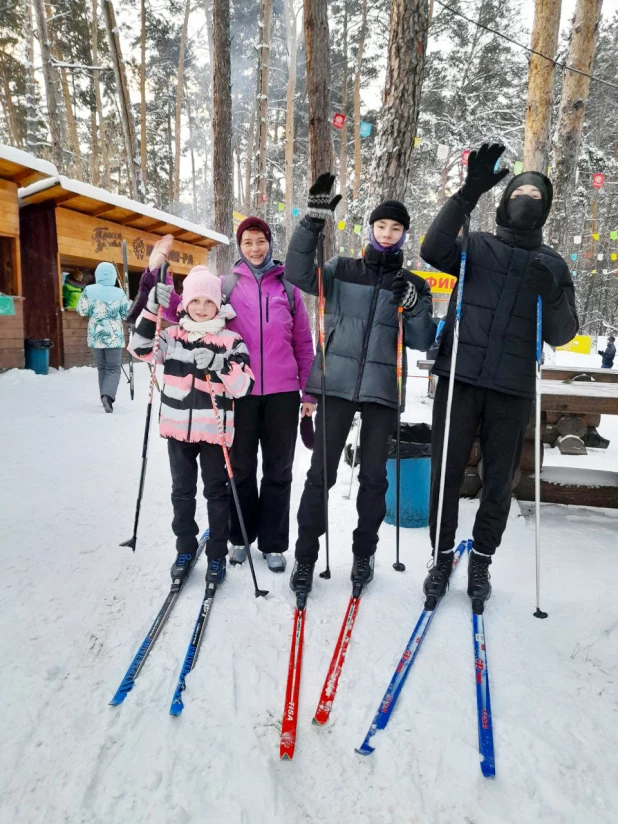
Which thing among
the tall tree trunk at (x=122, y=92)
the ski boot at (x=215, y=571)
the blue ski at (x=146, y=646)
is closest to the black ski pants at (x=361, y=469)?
the ski boot at (x=215, y=571)

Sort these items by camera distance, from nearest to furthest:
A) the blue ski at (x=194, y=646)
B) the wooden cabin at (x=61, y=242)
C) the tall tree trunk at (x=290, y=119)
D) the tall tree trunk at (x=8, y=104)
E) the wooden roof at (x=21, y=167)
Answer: the blue ski at (x=194, y=646), the wooden roof at (x=21, y=167), the wooden cabin at (x=61, y=242), the tall tree trunk at (x=290, y=119), the tall tree trunk at (x=8, y=104)

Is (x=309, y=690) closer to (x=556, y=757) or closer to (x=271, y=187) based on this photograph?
(x=556, y=757)

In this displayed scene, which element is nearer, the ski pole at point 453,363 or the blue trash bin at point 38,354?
the ski pole at point 453,363

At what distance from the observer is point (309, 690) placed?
2035 millimetres

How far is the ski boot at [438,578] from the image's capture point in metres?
2.66

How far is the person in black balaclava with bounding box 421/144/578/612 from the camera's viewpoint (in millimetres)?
2510

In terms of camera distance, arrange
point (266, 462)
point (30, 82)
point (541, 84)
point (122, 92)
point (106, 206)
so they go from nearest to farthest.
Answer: point (266, 462) → point (541, 84) → point (106, 206) → point (122, 92) → point (30, 82)

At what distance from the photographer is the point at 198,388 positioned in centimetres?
267

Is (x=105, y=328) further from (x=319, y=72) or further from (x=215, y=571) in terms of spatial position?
(x=215, y=571)

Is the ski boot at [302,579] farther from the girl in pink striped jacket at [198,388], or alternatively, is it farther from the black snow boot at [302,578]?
the girl in pink striped jacket at [198,388]

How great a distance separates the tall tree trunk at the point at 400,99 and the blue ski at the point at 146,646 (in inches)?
154

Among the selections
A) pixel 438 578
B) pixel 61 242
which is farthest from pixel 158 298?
pixel 61 242

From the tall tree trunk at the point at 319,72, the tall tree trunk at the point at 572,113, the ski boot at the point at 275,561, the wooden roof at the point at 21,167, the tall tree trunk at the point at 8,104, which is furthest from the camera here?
the tall tree trunk at the point at 8,104

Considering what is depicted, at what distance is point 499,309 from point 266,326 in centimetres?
132
